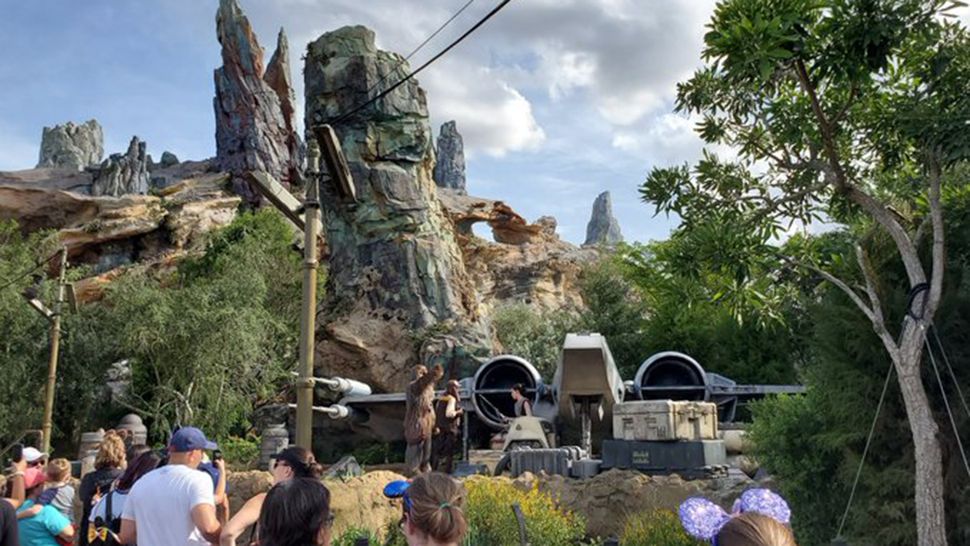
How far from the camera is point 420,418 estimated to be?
1292cm

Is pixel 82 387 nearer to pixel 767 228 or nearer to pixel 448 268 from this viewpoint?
pixel 448 268

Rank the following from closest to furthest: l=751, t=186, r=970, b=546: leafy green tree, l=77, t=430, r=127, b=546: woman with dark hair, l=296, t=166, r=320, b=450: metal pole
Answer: l=77, t=430, r=127, b=546: woman with dark hair < l=296, t=166, r=320, b=450: metal pole < l=751, t=186, r=970, b=546: leafy green tree

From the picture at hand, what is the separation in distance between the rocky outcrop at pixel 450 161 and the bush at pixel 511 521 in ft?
266

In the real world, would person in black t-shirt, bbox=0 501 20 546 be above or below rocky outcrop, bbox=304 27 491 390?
below

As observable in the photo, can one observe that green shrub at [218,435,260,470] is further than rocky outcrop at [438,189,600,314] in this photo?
No

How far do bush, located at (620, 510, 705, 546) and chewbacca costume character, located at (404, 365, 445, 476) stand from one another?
5281 mm

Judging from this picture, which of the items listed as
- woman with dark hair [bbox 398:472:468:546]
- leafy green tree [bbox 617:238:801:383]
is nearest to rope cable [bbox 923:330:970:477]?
leafy green tree [bbox 617:238:801:383]

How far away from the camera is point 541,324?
37.5m

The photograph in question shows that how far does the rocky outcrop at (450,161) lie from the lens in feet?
298

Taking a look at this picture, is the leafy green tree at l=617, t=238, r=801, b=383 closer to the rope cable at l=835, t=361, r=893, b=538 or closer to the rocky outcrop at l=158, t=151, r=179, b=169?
the rope cable at l=835, t=361, r=893, b=538

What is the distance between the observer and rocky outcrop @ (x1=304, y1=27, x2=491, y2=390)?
28.5m

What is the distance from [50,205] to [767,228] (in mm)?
41584

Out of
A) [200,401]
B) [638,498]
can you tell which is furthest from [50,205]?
[638,498]

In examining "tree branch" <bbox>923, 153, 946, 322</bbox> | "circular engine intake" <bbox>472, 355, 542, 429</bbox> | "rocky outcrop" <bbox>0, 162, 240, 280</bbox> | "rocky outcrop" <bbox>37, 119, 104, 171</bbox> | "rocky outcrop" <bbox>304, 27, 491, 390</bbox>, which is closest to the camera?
"tree branch" <bbox>923, 153, 946, 322</bbox>
